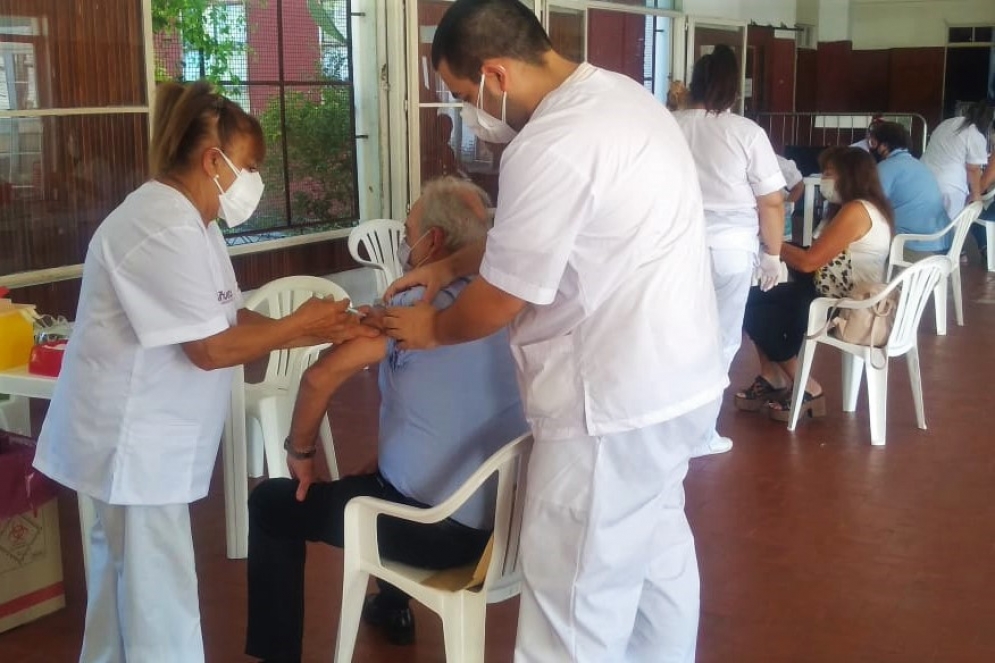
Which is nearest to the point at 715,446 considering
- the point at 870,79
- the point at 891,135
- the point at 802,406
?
the point at 802,406

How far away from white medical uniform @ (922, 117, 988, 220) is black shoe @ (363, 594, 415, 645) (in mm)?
6098

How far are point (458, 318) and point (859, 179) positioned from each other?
309 centimetres

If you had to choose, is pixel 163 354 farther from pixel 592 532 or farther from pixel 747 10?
pixel 747 10

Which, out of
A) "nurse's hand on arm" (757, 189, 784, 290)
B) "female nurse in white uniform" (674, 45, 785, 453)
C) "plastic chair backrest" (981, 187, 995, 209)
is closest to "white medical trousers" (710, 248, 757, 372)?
"female nurse in white uniform" (674, 45, 785, 453)

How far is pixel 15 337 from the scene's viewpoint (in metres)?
2.91

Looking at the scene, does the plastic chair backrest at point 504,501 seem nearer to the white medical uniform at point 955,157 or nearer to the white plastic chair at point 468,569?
the white plastic chair at point 468,569

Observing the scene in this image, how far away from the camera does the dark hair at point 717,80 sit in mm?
3955

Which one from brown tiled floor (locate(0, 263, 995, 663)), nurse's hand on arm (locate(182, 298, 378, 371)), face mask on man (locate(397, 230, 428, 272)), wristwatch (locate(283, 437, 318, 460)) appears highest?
face mask on man (locate(397, 230, 428, 272))

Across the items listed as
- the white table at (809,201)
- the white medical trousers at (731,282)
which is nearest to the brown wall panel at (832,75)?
the white table at (809,201)

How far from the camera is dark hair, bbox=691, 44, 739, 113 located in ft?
13.0

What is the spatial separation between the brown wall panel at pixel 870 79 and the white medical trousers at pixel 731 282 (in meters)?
12.6

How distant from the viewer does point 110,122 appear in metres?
4.88

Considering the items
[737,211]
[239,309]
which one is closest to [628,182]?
[239,309]

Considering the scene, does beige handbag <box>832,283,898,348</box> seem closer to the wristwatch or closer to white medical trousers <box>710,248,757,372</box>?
white medical trousers <box>710,248,757,372</box>
